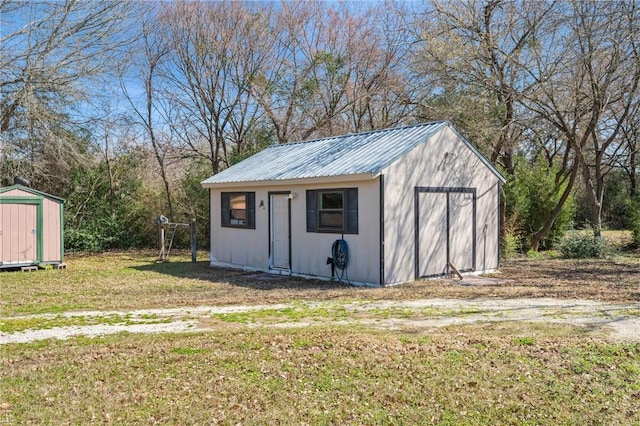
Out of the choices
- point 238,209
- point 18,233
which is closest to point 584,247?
point 238,209

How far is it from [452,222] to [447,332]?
5.74 metres

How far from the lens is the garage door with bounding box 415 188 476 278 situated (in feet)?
37.0

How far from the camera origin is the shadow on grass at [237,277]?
10.8m

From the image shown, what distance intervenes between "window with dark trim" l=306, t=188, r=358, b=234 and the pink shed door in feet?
22.6

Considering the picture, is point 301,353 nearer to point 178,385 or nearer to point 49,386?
point 178,385

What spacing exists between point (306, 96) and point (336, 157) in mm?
8768

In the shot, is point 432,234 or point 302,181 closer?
point 432,234

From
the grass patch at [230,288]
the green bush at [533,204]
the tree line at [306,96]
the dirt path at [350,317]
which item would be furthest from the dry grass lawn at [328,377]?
the green bush at [533,204]

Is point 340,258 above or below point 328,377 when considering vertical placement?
above

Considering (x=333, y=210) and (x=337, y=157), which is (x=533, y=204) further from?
(x=333, y=210)

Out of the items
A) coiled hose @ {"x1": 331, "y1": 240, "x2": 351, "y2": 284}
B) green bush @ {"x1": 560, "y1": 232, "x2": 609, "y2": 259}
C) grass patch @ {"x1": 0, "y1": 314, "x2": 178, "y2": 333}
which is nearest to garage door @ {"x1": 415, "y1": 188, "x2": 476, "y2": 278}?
coiled hose @ {"x1": 331, "y1": 240, "x2": 351, "y2": 284}

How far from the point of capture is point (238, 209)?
46.3ft

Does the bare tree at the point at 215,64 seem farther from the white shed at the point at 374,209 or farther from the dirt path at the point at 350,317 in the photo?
the dirt path at the point at 350,317

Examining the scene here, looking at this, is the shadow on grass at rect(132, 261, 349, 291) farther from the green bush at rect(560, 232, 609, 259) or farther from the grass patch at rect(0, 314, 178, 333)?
the green bush at rect(560, 232, 609, 259)
